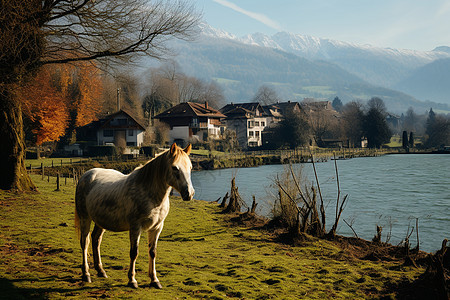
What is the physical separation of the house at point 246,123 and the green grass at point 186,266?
7388 cm

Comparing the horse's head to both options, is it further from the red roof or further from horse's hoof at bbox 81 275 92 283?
the red roof

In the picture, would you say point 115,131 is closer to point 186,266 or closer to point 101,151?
point 101,151

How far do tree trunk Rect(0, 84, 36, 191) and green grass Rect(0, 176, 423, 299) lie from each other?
3.14 feet

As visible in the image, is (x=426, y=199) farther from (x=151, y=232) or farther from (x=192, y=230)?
(x=151, y=232)

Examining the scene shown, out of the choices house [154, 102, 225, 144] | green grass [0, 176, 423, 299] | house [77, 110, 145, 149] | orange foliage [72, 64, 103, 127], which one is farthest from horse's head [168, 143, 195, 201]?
house [154, 102, 225, 144]

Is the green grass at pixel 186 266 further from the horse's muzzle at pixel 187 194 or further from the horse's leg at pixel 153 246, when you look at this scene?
the horse's muzzle at pixel 187 194

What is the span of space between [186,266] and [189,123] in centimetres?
6864

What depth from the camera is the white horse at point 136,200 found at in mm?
5891

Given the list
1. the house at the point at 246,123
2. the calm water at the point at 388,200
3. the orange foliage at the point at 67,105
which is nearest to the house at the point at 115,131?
the orange foliage at the point at 67,105

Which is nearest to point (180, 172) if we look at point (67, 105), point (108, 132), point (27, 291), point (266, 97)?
point (27, 291)

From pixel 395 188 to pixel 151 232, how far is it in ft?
116

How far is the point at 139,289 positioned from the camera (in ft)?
20.9

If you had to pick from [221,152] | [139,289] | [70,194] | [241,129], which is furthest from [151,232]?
[241,129]

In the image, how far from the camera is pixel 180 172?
5.76 metres
